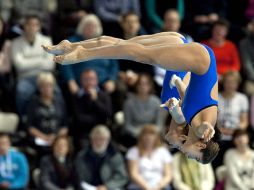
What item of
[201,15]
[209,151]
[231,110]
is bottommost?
[231,110]

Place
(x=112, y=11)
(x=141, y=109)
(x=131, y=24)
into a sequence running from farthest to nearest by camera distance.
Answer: (x=112, y=11)
(x=131, y=24)
(x=141, y=109)

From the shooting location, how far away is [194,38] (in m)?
12.2

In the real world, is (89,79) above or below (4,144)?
above

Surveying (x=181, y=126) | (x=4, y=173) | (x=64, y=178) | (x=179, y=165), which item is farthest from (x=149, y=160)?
(x=181, y=126)

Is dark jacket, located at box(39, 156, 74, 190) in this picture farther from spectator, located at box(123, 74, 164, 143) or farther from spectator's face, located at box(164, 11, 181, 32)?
spectator's face, located at box(164, 11, 181, 32)

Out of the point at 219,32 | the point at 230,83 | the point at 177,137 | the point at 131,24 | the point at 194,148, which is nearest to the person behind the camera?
the point at 194,148

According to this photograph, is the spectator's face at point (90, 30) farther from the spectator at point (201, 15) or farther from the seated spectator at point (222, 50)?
the spectator at point (201, 15)

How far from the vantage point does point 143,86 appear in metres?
10.9

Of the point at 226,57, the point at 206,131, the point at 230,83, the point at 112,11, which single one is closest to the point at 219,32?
the point at 226,57

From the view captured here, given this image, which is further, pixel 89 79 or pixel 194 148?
pixel 89 79

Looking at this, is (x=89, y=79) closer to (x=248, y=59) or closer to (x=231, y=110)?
(x=231, y=110)

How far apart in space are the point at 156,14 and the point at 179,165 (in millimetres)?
2456

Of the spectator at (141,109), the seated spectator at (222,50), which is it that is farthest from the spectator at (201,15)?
the spectator at (141,109)

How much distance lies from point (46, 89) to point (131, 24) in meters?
1.53
